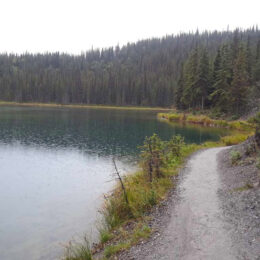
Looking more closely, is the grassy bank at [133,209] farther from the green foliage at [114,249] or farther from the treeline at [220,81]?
the treeline at [220,81]

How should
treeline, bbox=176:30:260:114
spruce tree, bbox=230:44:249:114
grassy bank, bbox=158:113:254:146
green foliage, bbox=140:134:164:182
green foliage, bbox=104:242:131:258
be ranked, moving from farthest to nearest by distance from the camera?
treeline, bbox=176:30:260:114 < spruce tree, bbox=230:44:249:114 < grassy bank, bbox=158:113:254:146 < green foliage, bbox=140:134:164:182 < green foliage, bbox=104:242:131:258

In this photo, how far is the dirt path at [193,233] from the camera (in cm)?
696

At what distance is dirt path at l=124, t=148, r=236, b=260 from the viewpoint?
696 centimetres

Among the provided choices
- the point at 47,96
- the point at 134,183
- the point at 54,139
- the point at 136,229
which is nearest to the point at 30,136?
the point at 54,139

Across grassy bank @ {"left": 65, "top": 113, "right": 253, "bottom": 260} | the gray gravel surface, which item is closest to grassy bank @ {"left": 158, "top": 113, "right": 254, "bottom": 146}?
grassy bank @ {"left": 65, "top": 113, "right": 253, "bottom": 260}

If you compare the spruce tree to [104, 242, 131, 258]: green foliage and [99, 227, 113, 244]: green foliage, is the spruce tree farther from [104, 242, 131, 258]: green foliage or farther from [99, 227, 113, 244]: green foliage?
[104, 242, 131, 258]: green foliage

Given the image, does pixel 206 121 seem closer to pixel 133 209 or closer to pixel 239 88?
pixel 239 88

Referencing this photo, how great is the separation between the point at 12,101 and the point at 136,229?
158m

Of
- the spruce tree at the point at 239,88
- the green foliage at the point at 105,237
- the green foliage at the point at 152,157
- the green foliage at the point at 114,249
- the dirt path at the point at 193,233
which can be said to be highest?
the spruce tree at the point at 239,88

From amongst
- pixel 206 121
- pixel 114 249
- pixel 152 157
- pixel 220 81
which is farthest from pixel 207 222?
pixel 220 81

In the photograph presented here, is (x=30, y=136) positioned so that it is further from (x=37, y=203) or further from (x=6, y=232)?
(x=6, y=232)

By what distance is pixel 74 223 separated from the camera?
38.8 ft

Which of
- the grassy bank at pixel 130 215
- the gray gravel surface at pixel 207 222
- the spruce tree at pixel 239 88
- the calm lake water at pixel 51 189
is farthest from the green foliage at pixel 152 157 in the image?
the spruce tree at pixel 239 88

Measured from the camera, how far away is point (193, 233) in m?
8.03
